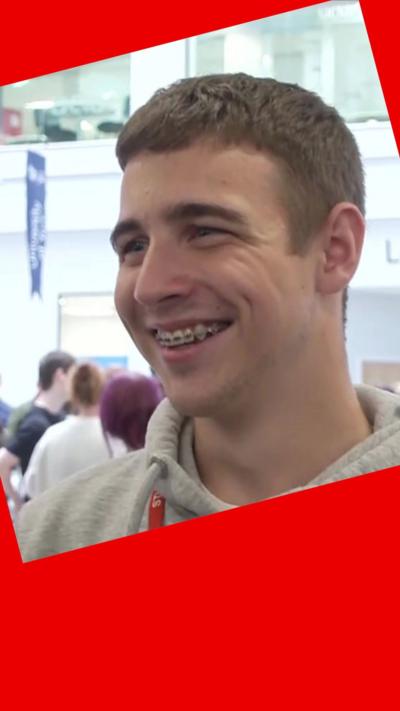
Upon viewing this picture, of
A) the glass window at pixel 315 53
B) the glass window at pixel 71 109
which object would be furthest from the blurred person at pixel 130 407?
the glass window at pixel 71 109

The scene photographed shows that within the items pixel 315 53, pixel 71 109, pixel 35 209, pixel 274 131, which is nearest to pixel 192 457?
pixel 274 131

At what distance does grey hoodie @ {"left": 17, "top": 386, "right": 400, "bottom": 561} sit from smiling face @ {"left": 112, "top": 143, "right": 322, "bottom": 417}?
101 millimetres

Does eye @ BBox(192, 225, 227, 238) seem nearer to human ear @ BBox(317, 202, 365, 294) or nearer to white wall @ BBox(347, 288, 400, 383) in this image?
human ear @ BBox(317, 202, 365, 294)

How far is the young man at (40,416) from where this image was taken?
118 inches

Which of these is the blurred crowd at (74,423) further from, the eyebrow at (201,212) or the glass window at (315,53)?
the glass window at (315,53)

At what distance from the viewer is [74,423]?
2496mm

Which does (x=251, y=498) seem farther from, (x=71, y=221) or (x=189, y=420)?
(x=71, y=221)

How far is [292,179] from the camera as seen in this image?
1007 mm

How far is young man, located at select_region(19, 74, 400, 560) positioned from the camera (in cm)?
98

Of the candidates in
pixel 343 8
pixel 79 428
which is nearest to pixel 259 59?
pixel 343 8

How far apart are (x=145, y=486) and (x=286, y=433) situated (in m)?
0.17

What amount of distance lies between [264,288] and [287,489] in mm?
223

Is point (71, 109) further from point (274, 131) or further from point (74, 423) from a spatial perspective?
point (274, 131)

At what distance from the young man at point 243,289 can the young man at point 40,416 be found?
6.12 ft
